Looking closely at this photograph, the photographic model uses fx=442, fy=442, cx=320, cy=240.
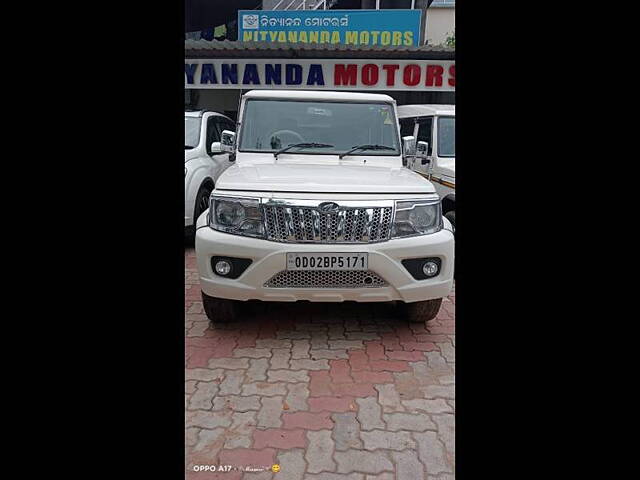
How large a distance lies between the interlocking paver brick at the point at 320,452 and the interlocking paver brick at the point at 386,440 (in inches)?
7.3

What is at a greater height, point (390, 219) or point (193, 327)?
point (390, 219)

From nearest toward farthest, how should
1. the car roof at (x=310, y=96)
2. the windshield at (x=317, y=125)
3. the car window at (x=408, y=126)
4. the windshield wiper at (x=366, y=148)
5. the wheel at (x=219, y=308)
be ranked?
the wheel at (x=219, y=308) → the windshield wiper at (x=366, y=148) → the windshield at (x=317, y=125) → the car roof at (x=310, y=96) → the car window at (x=408, y=126)

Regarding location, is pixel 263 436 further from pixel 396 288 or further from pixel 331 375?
pixel 396 288

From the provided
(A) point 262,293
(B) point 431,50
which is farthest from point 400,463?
(B) point 431,50

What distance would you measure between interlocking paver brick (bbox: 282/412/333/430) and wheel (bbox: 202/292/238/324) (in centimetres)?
119

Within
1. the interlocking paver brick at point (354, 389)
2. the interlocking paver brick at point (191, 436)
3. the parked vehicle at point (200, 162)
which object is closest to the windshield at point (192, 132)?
the parked vehicle at point (200, 162)

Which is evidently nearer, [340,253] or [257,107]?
[340,253]

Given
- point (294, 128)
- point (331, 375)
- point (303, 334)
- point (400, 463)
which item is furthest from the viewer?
point (294, 128)

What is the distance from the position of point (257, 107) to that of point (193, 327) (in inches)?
85.0

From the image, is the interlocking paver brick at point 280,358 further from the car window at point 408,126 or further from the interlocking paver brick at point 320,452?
the car window at point 408,126

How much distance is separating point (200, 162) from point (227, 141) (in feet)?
3.09

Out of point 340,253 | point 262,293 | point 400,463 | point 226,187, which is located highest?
point 226,187

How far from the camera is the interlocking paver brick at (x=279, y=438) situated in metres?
2.26

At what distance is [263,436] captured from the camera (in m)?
2.33
